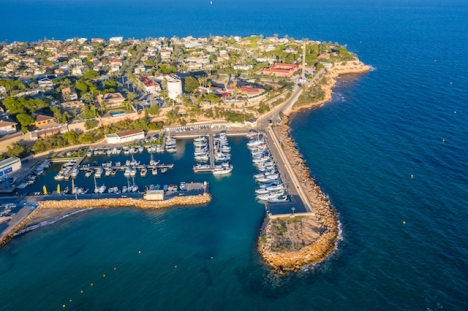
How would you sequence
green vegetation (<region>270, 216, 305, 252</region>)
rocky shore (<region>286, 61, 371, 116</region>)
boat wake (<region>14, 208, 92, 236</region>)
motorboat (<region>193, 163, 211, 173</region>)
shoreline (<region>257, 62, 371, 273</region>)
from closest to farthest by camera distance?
shoreline (<region>257, 62, 371, 273</region>) → green vegetation (<region>270, 216, 305, 252</region>) → boat wake (<region>14, 208, 92, 236</region>) → motorboat (<region>193, 163, 211, 173</region>) → rocky shore (<region>286, 61, 371, 116</region>)

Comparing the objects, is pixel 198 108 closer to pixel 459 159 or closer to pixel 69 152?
pixel 69 152

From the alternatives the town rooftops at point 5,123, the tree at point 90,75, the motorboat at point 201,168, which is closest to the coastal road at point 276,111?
the motorboat at point 201,168

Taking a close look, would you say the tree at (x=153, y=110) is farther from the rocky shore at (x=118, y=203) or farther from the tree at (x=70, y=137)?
the rocky shore at (x=118, y=203)

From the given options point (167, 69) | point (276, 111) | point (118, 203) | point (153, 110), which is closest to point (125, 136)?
point (153, 110)

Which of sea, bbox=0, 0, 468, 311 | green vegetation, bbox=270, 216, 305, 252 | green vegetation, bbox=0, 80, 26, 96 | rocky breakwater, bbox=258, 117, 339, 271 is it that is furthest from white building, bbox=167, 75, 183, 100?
green vegetation, bbox=270, 216, 305, 252

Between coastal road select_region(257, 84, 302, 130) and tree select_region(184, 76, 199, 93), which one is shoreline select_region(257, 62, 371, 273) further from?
tree select_region(184, 76, 199, 93)

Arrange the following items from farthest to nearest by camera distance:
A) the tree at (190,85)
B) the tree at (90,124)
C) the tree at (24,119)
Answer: the tree at (190,85) → the tree at (90,124) → the tree at (24,119)

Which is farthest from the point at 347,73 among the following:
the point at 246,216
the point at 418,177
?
the point at 246,216
